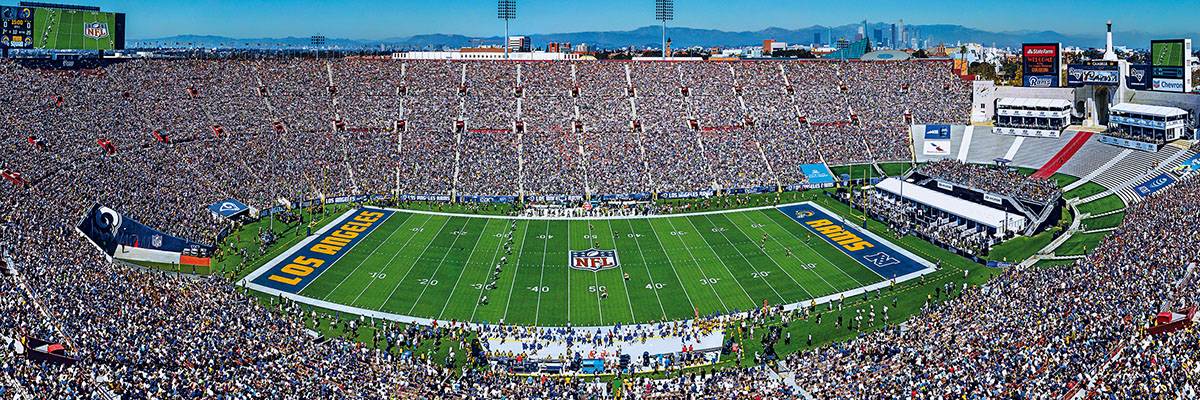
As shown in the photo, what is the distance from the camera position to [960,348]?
26312mm

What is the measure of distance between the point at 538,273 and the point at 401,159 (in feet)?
81.0

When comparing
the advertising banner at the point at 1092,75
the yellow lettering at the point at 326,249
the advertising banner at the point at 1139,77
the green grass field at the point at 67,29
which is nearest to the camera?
the yellow lettering at the point at 326,249

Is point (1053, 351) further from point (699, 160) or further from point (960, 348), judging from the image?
point (699, 160)

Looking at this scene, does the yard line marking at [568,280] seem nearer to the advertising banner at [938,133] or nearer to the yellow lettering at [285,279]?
the yellow lettering at [285,279]

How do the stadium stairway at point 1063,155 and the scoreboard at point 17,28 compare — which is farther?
the scoreboard at point 17,28

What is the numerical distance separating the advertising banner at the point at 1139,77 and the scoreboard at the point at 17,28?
252 ft

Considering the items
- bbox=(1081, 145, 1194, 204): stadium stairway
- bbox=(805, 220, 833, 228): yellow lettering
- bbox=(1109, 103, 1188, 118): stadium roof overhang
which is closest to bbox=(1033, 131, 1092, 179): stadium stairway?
bbox=(1109, 103, 1188, 118): stadium roof overhang

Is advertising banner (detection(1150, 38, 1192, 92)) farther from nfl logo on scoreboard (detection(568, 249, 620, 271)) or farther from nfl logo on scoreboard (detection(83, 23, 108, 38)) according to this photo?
nfl logo on scoreboard (detection(83, 23, 108, 38))

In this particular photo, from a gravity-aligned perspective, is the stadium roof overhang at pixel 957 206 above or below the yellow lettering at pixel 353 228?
above

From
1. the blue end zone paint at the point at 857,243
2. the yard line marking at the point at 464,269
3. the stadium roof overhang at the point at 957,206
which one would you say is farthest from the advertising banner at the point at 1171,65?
the yard line marking at the point at 464,269

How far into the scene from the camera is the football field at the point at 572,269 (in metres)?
35.8

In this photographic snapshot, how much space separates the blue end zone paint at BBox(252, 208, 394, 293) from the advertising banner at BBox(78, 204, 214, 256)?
3.73 m

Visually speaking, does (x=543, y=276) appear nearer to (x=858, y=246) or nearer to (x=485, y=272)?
(x=485, y=272)

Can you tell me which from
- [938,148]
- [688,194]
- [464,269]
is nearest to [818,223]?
[688,194]
